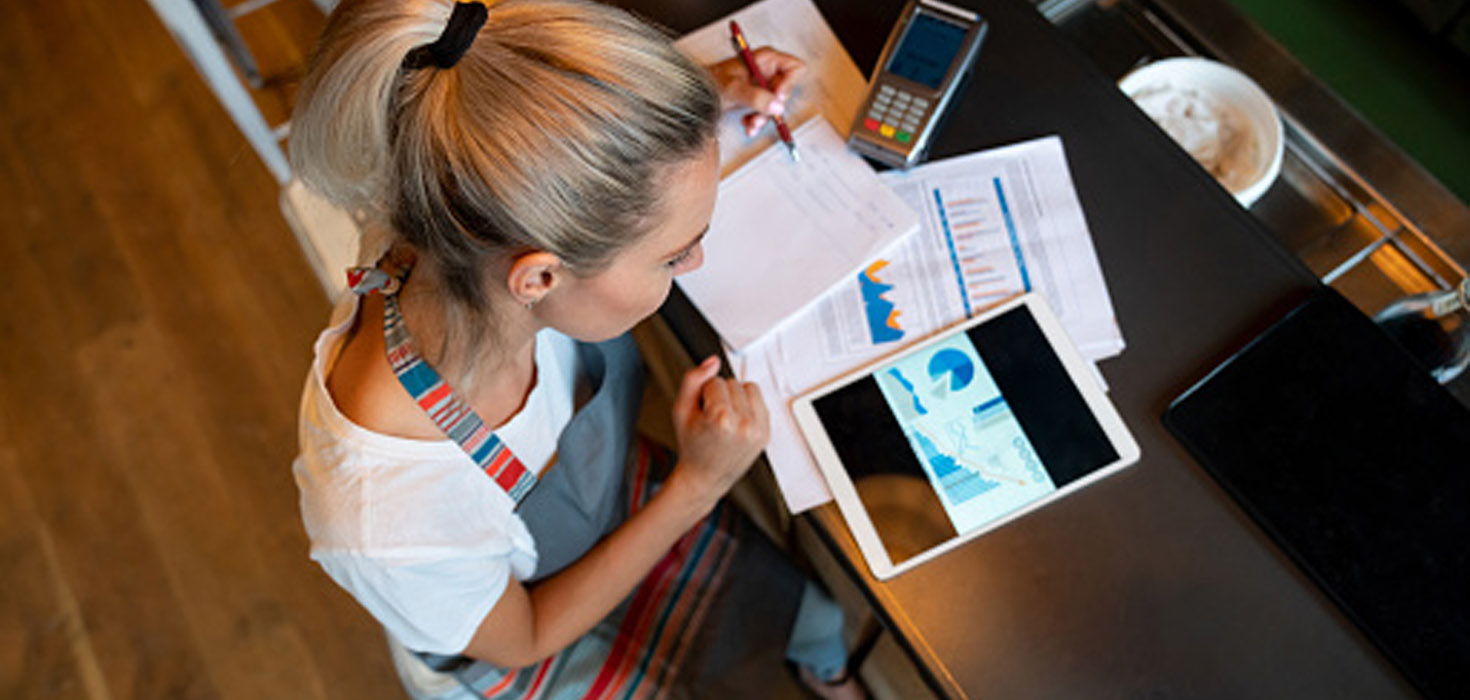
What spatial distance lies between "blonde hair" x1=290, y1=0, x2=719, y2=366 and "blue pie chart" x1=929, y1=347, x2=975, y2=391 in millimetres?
301

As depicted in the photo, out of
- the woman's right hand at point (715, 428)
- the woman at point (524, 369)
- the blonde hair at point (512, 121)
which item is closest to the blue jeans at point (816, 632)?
the woman at point (524, 369)

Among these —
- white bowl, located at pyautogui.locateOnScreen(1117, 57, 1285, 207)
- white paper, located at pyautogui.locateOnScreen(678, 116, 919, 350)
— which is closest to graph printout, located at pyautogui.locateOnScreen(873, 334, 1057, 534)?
white paper, located at pyautogui.locateOnScreen(678, 116, 919, 350)

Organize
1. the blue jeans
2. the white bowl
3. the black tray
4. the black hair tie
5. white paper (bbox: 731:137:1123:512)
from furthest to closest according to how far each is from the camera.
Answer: the blue jeans
the white bowl
white paper (bbox: 731:137:1123:512)
the black tray
the black hair tie

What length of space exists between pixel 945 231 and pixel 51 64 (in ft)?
6.76

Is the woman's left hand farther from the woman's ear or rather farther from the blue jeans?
the blue jeans

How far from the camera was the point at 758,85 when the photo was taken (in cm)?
93

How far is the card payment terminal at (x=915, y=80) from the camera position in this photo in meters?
0.89

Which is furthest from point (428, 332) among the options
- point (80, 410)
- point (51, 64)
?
point (51, 64)

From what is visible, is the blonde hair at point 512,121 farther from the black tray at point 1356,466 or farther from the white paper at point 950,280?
the black tray at point 1356,466

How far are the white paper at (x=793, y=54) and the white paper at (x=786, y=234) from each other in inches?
1.1

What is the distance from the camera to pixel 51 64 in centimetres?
196

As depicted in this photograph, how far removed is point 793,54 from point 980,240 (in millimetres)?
291

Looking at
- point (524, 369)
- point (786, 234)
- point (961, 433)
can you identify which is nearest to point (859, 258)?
point (786, 234)

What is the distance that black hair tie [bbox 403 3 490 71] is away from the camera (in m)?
0.57
